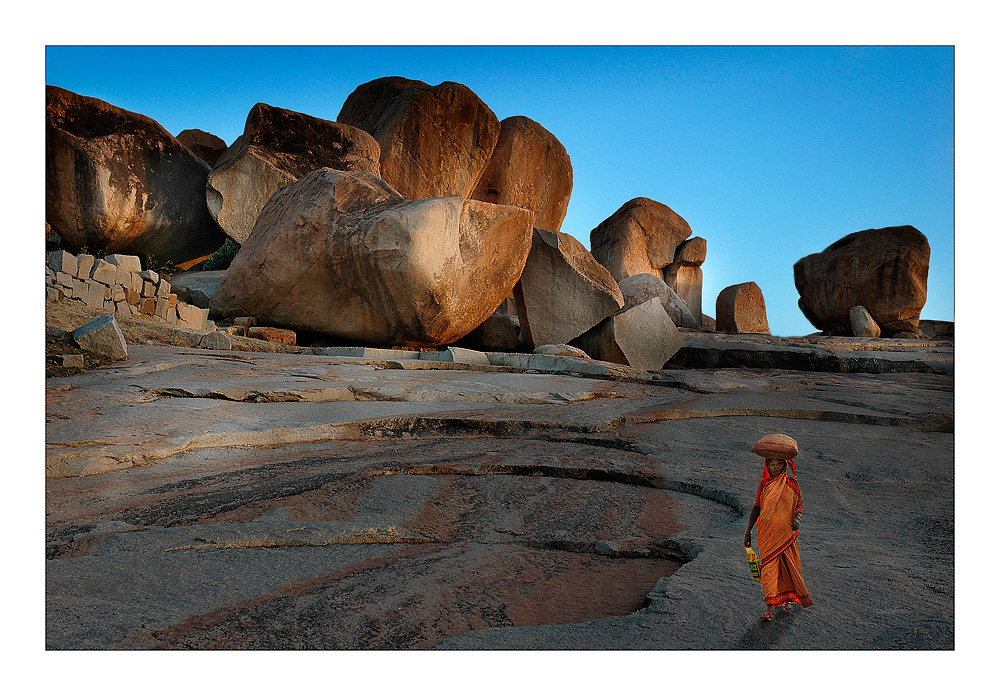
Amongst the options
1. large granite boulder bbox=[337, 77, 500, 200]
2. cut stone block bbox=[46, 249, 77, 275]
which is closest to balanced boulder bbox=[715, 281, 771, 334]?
large granite boulder bbox=[337, 77, 500, 200]

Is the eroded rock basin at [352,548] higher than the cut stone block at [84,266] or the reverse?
the reverse

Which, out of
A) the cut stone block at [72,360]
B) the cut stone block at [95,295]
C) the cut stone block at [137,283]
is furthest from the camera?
the cut stone block at [137,283]

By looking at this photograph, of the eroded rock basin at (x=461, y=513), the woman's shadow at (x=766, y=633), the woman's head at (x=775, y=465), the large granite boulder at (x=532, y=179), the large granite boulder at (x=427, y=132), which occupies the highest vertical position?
the large granite boulder at (x=427, y=132)

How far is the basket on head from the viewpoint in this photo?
169cm

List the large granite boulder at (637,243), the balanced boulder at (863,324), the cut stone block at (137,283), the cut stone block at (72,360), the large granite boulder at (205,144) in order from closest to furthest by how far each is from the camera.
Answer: the cut stone block at (72,360)
the balanced boulder at (863,324)
the cut stone block at (137,283)
the large granite boulder at (637,243)
the large granite boulder at (205,144)

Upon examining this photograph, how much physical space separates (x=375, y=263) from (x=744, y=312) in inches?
205

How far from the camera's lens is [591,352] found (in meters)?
7.77

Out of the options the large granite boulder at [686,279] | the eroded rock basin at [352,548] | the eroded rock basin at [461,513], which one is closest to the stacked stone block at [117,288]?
the eroded rock basin at [461,513]

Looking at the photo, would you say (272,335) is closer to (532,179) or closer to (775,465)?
(532,179)

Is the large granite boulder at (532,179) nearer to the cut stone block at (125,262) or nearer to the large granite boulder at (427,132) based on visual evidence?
the large granite boulder at (427,132)

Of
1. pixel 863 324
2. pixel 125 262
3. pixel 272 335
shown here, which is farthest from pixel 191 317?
pixel 863 324

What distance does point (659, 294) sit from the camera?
9977mm

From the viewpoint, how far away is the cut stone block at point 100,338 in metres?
3.99

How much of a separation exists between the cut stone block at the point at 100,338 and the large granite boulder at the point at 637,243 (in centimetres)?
482
